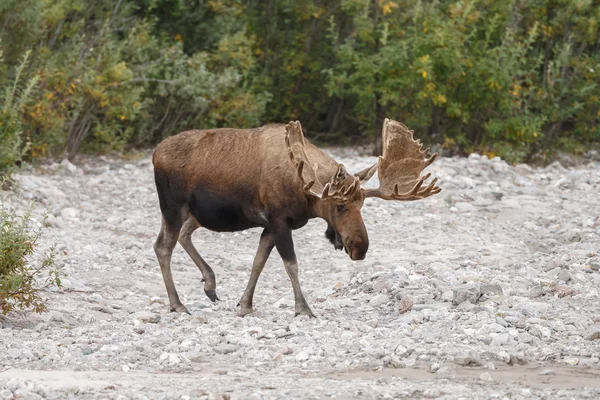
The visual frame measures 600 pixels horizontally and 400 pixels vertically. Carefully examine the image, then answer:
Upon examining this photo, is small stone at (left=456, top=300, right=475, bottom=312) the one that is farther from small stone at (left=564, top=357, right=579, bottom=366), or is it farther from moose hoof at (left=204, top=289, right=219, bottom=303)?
moose hoof at (left=204, top=289, right=219, bottom=303)

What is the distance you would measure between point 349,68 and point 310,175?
13978mm

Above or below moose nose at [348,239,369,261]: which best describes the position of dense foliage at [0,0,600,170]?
below

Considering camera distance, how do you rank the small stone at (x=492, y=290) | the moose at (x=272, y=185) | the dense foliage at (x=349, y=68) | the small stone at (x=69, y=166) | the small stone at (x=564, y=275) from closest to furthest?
the moose at (x=272, y=185) < the small stone at (x=492, y=290) < the small stone at (x=564, y=275) < the small stone at (x=69, y=166) < the dense foliage at (x=349, y=68)

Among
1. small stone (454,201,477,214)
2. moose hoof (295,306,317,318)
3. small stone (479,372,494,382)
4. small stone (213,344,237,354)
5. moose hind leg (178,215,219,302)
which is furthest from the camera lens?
small stone (454,201,477,214)

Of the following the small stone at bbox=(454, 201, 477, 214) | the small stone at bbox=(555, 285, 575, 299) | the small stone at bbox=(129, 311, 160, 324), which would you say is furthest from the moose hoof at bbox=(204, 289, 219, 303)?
the small stone at bbox=(454, 201, 477, 214)

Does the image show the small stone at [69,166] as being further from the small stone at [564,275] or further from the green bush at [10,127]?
the small stone at [564,275]

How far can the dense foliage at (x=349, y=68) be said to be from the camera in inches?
828

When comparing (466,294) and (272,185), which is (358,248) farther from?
(466,294)

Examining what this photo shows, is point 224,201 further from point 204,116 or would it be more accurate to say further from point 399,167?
point 204,116

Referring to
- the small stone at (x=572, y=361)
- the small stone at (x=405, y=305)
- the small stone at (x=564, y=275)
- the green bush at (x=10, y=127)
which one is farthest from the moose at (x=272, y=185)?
the green bush at (x=10, y=127)

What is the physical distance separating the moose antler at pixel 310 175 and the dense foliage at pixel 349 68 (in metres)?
10.5

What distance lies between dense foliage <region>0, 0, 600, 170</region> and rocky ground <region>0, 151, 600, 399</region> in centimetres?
400

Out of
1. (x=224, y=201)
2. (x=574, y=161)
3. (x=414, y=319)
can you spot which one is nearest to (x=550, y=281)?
(x=414, y=319)

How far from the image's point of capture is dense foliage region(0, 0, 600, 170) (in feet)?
69.0
